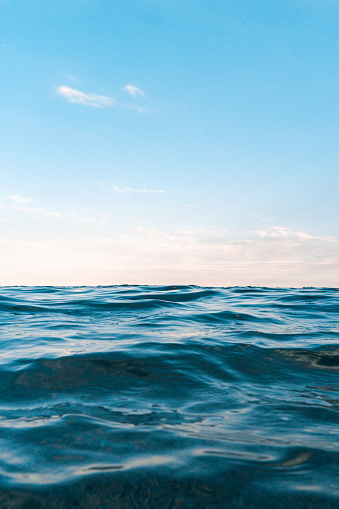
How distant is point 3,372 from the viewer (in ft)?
13.2

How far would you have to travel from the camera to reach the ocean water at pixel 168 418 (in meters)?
1.91

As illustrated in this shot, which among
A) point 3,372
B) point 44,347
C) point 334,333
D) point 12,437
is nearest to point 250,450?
point 12,437

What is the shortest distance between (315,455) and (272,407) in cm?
86

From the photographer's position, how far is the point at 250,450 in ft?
7.65

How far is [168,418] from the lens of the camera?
288cm

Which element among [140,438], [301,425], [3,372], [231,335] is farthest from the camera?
[231,335]

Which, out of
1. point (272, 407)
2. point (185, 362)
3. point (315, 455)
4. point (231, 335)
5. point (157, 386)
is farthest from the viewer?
point (231, 335)

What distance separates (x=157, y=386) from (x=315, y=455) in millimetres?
1780

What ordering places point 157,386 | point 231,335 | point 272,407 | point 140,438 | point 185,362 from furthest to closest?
point 231,335
point 185,362
point 157,386
point 272,407
point 140,438

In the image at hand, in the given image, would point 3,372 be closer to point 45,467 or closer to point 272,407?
point 45,467

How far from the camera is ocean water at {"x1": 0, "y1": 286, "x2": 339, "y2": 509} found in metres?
1.91

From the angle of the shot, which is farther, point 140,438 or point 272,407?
point 272,407

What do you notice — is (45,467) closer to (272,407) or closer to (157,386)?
(157,386)

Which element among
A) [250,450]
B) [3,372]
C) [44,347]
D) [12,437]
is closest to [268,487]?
[250,450]
